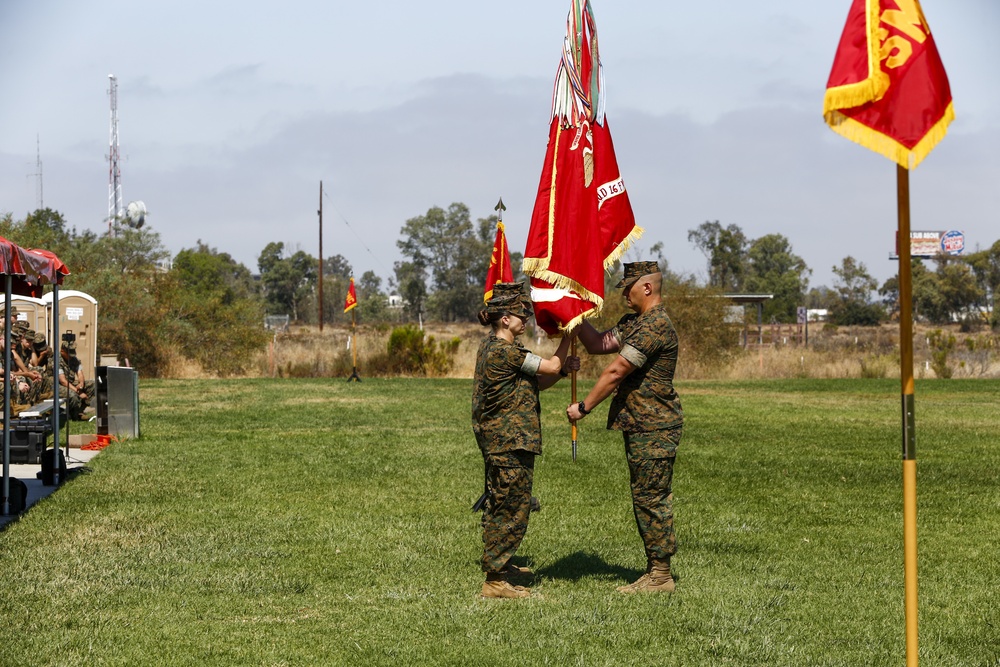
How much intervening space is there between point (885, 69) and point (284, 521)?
7458 mm

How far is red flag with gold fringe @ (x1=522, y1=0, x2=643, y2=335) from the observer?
28.7ft

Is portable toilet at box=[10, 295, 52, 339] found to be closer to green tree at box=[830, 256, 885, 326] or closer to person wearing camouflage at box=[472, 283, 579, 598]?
person wearing camouflage at box=[472, 283, 579, 598]

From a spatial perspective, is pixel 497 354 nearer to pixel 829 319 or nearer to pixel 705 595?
pixel 705 595

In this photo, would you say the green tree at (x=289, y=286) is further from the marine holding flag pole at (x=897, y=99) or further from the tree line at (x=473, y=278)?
the marine holding flag pole at (x=897, y=99)

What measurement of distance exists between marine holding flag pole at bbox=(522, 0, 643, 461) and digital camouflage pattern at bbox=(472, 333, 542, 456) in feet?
3.09

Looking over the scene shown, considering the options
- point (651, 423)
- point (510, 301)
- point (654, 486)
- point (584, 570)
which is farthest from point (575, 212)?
point (584, 570)

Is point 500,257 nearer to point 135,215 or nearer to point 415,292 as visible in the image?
point 135,215

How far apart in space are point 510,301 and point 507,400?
0.67 m

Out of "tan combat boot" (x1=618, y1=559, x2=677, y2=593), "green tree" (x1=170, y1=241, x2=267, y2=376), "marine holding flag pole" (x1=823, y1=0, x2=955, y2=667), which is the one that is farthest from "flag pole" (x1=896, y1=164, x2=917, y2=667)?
"green tree" (x1=170, y1=241, x2=267, y2=376)

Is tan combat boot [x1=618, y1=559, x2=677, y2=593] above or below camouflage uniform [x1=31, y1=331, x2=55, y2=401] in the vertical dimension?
below

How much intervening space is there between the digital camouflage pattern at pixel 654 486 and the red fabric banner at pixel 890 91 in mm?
2939

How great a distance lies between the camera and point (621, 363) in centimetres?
766

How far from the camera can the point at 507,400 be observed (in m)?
7.67

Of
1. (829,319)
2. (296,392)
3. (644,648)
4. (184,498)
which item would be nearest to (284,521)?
(184,498)
